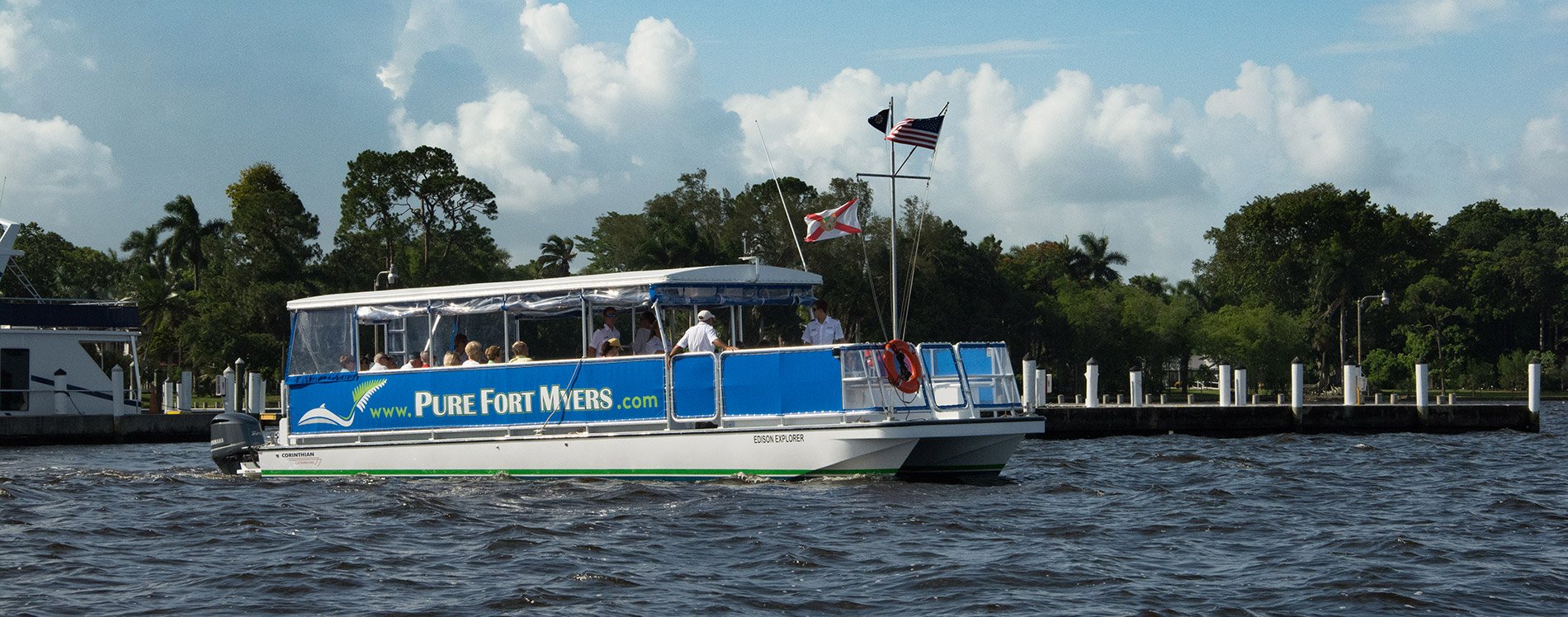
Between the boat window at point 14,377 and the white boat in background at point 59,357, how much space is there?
0.8 inches

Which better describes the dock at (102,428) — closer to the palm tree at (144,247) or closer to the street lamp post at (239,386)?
the street lamp post at (239,386)

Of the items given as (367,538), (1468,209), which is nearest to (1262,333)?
(1468,209)

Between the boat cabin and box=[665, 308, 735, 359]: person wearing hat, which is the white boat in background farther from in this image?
box=[665, 308, 735, 359]: person wearing hat

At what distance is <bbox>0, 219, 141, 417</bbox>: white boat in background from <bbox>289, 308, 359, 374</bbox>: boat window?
16907 mm

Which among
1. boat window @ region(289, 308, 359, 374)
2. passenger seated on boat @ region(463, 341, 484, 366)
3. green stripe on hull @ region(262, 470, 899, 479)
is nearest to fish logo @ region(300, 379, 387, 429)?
boat window @ region(289, 308, 359, 374)

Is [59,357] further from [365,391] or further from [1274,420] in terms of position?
[1274,420]

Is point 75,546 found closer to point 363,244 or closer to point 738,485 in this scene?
point 738,485

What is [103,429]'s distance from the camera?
119ft

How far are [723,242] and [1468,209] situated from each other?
216 ft

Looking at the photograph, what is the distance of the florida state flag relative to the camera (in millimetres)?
22609

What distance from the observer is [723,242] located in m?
75.1

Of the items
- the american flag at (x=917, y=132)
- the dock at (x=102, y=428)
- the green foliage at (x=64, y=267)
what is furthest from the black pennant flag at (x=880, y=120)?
the green foliage at (x=64, y=267)

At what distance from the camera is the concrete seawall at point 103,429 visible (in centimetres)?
3488

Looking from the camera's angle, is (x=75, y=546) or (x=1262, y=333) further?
(x=1262, y=333)
